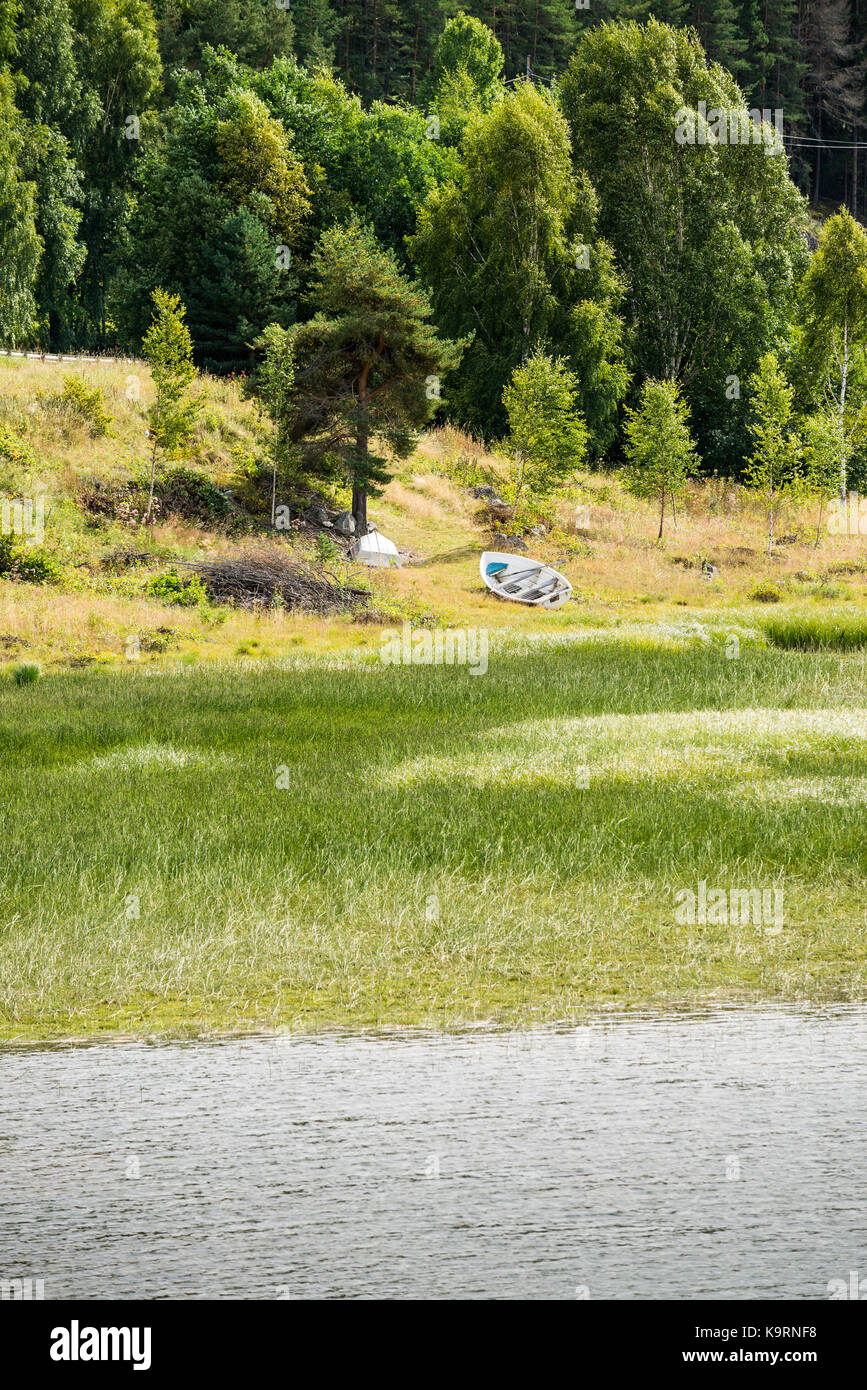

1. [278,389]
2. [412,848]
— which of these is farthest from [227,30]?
[412,848]

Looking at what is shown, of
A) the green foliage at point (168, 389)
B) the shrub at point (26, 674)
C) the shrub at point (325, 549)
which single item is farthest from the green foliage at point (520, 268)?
the shrub at point (26, 674)

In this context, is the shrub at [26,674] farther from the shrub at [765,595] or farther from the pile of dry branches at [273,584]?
the shrub at [765,595]

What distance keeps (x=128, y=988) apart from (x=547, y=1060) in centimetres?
312

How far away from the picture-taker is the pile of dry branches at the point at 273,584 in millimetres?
37781

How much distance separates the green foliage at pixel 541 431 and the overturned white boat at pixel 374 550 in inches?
318

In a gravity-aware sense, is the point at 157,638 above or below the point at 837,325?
below

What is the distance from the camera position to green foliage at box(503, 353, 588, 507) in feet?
168

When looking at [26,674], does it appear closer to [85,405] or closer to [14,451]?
[14,451]

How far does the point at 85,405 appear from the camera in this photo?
1833 inches

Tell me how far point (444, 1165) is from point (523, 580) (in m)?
37.0

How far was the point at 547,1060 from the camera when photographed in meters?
8.27

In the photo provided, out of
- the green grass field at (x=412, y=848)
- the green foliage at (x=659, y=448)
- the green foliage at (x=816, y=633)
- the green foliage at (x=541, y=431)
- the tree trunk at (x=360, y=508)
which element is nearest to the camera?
the green grass field at (x=412, y=848)

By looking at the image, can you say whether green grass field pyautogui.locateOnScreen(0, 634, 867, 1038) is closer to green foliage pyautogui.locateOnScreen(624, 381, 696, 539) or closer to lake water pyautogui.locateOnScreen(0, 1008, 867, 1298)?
lake water pyautogui.locateOnScreen(0, 1008, 867, 1298)
